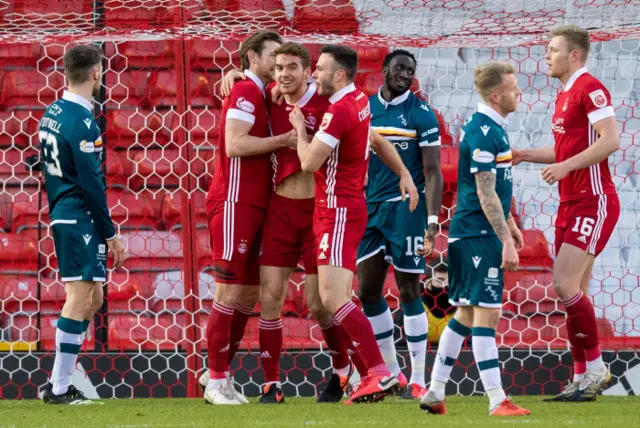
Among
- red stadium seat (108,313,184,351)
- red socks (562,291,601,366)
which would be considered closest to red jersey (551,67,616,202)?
red socks (562,291,601,366)

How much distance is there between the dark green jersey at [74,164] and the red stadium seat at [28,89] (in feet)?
9.01

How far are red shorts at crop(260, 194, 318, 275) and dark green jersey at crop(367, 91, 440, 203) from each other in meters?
0.70

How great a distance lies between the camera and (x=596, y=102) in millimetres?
6254

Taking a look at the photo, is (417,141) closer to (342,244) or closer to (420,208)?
(420,208)

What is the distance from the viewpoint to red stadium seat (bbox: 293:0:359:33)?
7945 mm

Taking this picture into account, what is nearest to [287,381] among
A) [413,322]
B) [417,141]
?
[413,322]

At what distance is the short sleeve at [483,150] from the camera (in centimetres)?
537

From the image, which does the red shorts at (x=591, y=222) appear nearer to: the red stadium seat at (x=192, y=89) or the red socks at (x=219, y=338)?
the red socks at (x=219, y=338)

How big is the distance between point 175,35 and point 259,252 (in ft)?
6.34

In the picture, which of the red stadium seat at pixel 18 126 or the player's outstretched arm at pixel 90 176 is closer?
→ the player's outstretched arm at pixel 90 176

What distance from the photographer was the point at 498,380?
17.2 feet

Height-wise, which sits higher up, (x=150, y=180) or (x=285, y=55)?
(x=285, y=55)

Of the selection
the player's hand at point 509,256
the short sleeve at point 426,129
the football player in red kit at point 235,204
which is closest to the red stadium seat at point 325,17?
the short sleeve at point 426,129

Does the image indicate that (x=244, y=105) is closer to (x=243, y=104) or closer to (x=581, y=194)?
(x=243, y=104)
